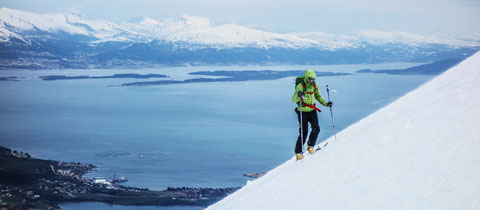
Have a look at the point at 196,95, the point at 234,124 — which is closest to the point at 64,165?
the point at 234,124

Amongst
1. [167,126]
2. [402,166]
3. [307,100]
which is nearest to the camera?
[402,166]

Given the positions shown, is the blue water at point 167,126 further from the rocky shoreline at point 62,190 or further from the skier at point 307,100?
the skier at point 307,100

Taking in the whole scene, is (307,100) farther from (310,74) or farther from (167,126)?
(167,126)

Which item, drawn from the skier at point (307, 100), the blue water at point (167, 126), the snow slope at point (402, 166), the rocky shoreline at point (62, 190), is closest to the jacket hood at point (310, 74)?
the skier at point (307, 100)

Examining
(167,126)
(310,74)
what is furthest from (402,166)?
(167,126)

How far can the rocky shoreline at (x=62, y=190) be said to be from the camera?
52.6 meters

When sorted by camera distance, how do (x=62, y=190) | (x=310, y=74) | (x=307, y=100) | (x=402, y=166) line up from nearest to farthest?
(x=402, y=166) → (x=310, y=74) → (x=307, y=100) → (x=62, y=190)

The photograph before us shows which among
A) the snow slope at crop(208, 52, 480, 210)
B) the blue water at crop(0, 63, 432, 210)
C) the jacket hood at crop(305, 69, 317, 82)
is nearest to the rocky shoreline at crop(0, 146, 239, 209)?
the blue water at crop(0, 63, 432, 210)

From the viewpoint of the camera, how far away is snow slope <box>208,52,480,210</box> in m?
4.47

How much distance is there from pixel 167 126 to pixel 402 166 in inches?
3925

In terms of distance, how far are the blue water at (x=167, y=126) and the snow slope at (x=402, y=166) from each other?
160ft

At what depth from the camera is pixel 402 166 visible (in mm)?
5180

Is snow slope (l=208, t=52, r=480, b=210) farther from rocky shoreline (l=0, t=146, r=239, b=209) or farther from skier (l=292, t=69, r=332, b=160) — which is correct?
rocky shoreline (l=0, t=146, r=239, b=209)

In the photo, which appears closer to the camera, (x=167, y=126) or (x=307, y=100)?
(x=307, y=100)
